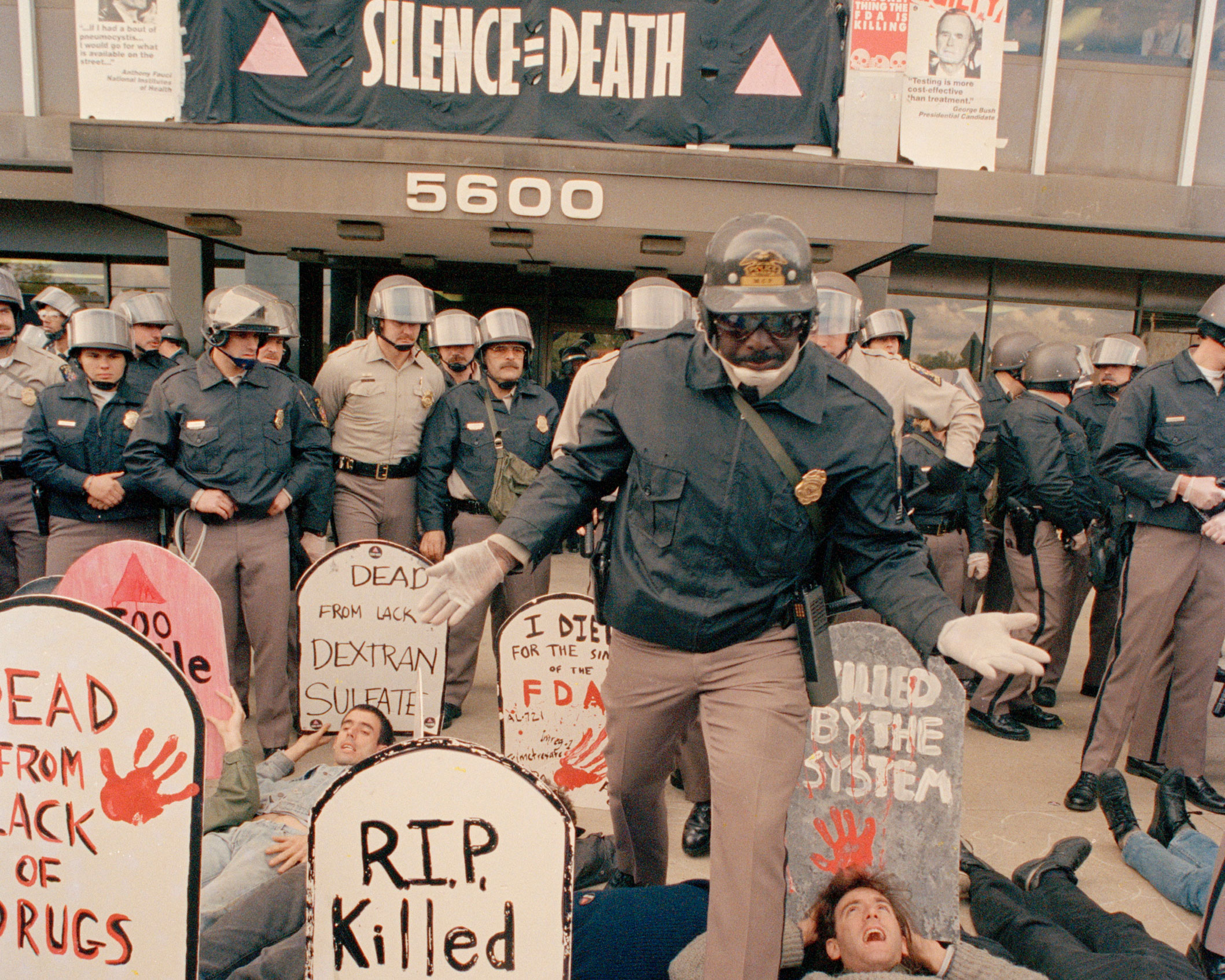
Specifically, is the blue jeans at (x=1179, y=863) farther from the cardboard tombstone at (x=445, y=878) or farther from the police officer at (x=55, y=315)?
the police officer at (x=55, y=315)

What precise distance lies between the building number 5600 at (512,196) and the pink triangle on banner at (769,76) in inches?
57.1

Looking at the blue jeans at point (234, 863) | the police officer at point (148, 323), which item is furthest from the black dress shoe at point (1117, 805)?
the police officer at point (148, 323)

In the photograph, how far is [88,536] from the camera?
4.53 metres

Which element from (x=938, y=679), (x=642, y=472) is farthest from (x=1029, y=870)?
(x=642, y=472)

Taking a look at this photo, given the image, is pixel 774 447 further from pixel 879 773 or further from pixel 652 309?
pixel 652 309

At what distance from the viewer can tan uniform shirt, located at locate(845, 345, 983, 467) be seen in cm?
407

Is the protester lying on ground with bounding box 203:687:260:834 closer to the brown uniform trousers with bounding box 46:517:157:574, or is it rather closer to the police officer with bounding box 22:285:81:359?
the brown uniform trousers with bounding box 46:517:157:574

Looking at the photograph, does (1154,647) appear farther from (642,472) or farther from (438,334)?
(438,334)

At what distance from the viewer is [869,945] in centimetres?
241

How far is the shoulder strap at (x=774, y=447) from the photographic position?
7.27ft

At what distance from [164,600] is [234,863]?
1.11m

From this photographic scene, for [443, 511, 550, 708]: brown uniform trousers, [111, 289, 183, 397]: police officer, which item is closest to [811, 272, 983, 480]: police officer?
[443, 511, 550, 708]: brown uniform trousers

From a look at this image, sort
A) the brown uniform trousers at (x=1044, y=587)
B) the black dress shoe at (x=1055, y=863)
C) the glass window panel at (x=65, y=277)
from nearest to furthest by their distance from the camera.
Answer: the black dress shoe at (x=1055, y=863) → the brown uniform trousers at (x=1044, y=587) → the glass window panel at (x=65, y=277)

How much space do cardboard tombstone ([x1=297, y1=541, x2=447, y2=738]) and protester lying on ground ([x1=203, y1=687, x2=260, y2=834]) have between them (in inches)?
35.2
